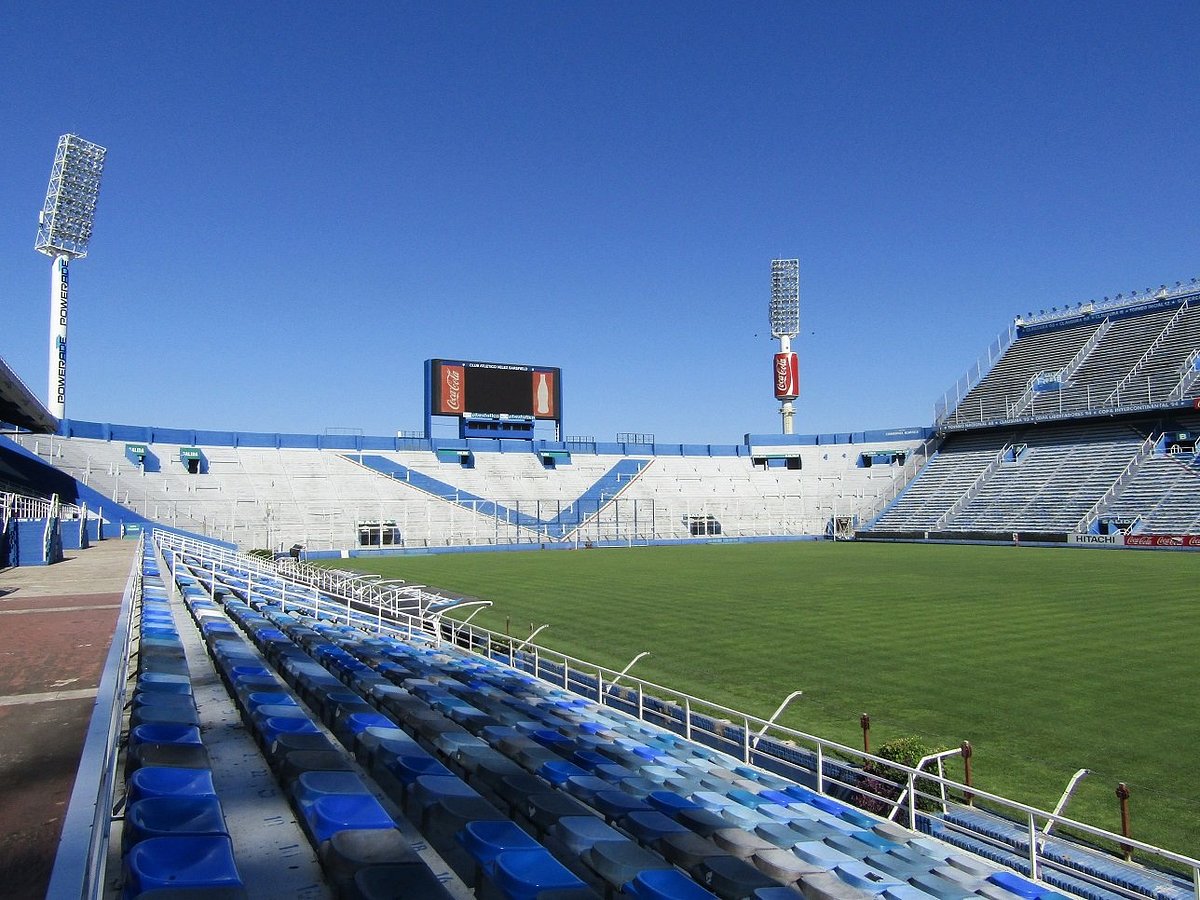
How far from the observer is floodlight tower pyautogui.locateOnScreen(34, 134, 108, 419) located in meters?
46.0

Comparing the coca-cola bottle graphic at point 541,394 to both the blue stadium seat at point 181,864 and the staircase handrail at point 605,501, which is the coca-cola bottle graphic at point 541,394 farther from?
the blue stadium seat at point 181,864

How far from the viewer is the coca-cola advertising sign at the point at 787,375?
76.4m

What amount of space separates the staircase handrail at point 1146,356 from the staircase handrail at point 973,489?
7529mm

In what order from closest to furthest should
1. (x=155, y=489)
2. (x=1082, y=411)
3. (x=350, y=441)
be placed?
(x=155, y=489) < (x=1082, y=411) < (x=350, y=441)

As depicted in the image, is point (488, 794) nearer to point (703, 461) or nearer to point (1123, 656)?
point (1123, 656)

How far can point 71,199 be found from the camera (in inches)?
1837

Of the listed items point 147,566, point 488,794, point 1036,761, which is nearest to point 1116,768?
point 1036,761

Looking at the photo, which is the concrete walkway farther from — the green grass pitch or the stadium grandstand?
the green grass pitch

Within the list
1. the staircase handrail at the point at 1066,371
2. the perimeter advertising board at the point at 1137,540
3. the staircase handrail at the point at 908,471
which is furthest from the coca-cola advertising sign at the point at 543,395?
the perimeter advertising board at the point at 1137,540

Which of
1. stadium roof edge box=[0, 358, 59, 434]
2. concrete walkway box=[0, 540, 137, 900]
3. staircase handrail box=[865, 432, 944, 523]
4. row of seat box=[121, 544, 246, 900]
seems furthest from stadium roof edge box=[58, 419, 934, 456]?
row of seat box=[121, 544, 246, 900]

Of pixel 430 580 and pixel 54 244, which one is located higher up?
pixel 54 244

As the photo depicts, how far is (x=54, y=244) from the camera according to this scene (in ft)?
152

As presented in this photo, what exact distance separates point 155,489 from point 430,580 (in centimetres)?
2663

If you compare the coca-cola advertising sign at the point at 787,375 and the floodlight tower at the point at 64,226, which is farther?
the coca-cola advertising sign at the point at 787,375
